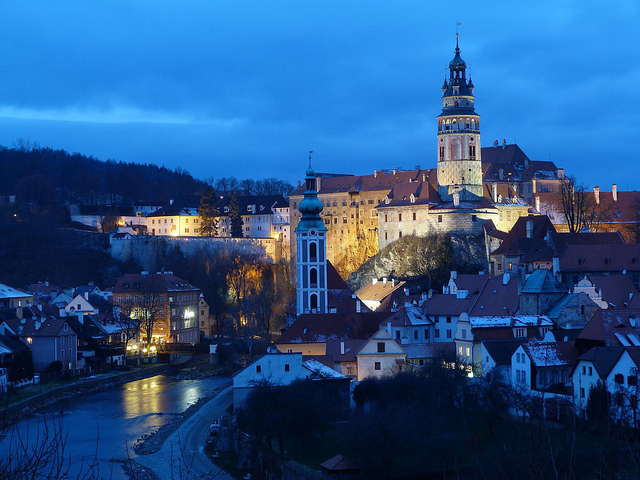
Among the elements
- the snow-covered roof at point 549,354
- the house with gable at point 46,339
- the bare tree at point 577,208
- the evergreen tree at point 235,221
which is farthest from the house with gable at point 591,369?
the evergreen tree at point 235,221

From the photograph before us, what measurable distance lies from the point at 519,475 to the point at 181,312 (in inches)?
1821

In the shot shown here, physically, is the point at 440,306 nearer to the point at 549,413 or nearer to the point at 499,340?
the point at 499,340

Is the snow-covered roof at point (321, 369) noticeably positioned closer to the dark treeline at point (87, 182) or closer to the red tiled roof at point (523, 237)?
the red tiled roof at point (523, 237)

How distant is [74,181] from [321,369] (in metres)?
77.0

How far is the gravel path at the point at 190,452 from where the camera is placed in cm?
2784

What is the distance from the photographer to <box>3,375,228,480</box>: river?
30.1 metres

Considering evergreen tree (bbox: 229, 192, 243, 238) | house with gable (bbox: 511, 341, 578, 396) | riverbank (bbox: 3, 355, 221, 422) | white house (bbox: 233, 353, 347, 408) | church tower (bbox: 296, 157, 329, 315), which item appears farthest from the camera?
evergreen tree (bbox: 229, 192, 243, 238)

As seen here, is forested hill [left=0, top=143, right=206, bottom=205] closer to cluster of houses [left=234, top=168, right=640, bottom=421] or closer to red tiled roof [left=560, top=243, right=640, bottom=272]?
cluster of houses [left=234, top=168, right=640, bottom=421]

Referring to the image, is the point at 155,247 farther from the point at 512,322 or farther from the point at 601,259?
the point at 512,322

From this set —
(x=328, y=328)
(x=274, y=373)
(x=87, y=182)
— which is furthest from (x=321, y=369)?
(x=87, y=182)

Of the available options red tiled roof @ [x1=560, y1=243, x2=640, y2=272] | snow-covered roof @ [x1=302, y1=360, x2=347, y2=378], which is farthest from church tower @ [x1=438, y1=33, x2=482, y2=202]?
snow-covered roof @ [x1=302, y1=360, x2=347, y2=378]

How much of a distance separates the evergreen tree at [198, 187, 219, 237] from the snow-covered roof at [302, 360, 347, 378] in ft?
168

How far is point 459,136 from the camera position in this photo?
6788 cm

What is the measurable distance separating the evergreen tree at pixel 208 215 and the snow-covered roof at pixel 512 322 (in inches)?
1976
